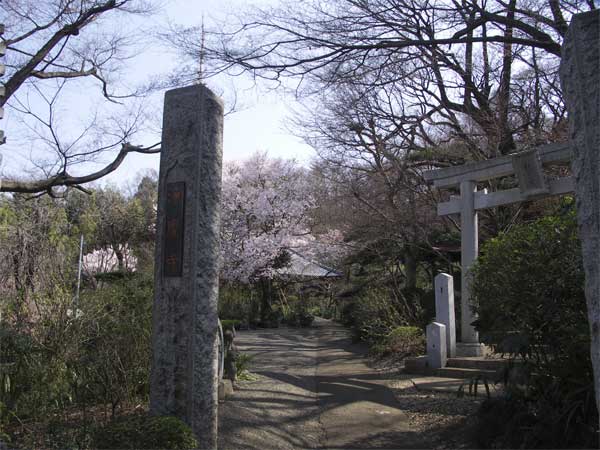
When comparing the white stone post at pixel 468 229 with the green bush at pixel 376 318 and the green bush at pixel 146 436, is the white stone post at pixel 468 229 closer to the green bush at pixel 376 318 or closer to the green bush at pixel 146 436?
the green bush at pixel 376 318

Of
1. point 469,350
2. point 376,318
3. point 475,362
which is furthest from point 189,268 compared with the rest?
point 376,318

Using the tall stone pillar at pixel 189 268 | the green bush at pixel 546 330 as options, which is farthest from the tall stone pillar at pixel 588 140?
the tall stone pillar at pixel 189 268

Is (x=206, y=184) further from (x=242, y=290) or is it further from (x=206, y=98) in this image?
(x=242, y=290)

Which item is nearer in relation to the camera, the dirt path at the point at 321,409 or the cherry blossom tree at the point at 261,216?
the dirt path at the point at 321,409

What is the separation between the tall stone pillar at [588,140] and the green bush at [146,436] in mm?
2724

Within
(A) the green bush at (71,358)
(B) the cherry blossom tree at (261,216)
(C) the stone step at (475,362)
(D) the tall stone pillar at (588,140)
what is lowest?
(C) the stone step at (475,362)

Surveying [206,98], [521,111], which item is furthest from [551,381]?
[521,111]

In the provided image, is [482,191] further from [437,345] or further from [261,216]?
[261,216]

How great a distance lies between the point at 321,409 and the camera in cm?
677

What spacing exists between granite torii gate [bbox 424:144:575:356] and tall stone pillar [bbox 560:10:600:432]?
578 cm

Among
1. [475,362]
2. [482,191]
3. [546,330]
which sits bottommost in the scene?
[475,362]

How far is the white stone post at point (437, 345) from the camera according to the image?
9.05 metres

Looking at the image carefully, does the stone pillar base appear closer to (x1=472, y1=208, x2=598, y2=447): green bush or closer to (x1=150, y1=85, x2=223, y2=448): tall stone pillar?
(x1=472, y1=208, x2=598, y2=447): green bush

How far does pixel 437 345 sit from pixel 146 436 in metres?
6.44
